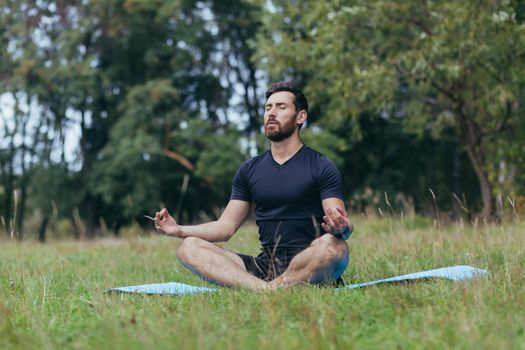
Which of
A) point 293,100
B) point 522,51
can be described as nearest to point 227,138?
point 522,51

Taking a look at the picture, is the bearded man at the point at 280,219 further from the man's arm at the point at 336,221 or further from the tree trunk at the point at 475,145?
the tree trunk at the point at 475,145

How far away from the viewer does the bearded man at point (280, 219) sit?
471cm

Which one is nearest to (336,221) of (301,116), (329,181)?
(329,181)

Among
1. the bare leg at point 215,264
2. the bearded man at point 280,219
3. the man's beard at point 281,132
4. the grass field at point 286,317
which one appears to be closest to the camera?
the grass field at point 286,317

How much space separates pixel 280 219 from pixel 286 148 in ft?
1.88

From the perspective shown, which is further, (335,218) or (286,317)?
(335,218)

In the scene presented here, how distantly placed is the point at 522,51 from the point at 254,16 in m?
12.3

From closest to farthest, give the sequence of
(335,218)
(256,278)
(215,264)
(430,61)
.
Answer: (335,218), (256,278), (215,264), (430,61)

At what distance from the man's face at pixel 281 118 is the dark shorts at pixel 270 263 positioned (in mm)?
889

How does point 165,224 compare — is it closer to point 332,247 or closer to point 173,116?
point 332,247

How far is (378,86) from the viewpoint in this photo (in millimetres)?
11906

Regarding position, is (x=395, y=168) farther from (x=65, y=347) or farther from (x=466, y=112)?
→ (x=65, y=347)

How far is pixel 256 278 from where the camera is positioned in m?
4.81

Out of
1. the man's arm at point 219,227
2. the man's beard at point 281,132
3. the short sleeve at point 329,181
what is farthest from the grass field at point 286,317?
the man's beard at point 281,132
